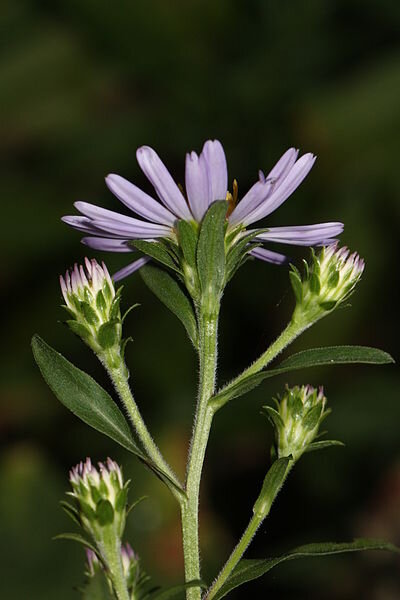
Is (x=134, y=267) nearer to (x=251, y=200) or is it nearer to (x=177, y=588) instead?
(x=251, y=200)

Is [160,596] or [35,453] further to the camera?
[35,453]

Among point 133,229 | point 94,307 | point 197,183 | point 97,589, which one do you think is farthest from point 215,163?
point 97,589

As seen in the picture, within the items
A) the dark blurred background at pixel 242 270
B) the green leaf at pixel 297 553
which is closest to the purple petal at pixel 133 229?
the green leaf at pixel 297 553

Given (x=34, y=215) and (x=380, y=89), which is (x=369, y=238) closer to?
(x=380, y=89)

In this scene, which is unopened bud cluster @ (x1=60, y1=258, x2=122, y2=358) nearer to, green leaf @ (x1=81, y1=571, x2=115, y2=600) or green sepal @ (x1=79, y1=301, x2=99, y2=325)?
green sepal @ (x1=79, y1=301, x2=99, y2=325)

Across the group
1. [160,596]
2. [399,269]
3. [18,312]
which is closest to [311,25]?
[399,269]

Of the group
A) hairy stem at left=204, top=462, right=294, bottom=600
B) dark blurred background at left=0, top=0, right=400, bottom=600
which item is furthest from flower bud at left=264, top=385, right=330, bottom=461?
dark blurred background at left=0, top=0, right=400, bottom=600

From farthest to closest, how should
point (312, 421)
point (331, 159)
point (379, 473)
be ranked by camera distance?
1. point (331, 159)
2. point (379, 473)
3. point (312, 421)
